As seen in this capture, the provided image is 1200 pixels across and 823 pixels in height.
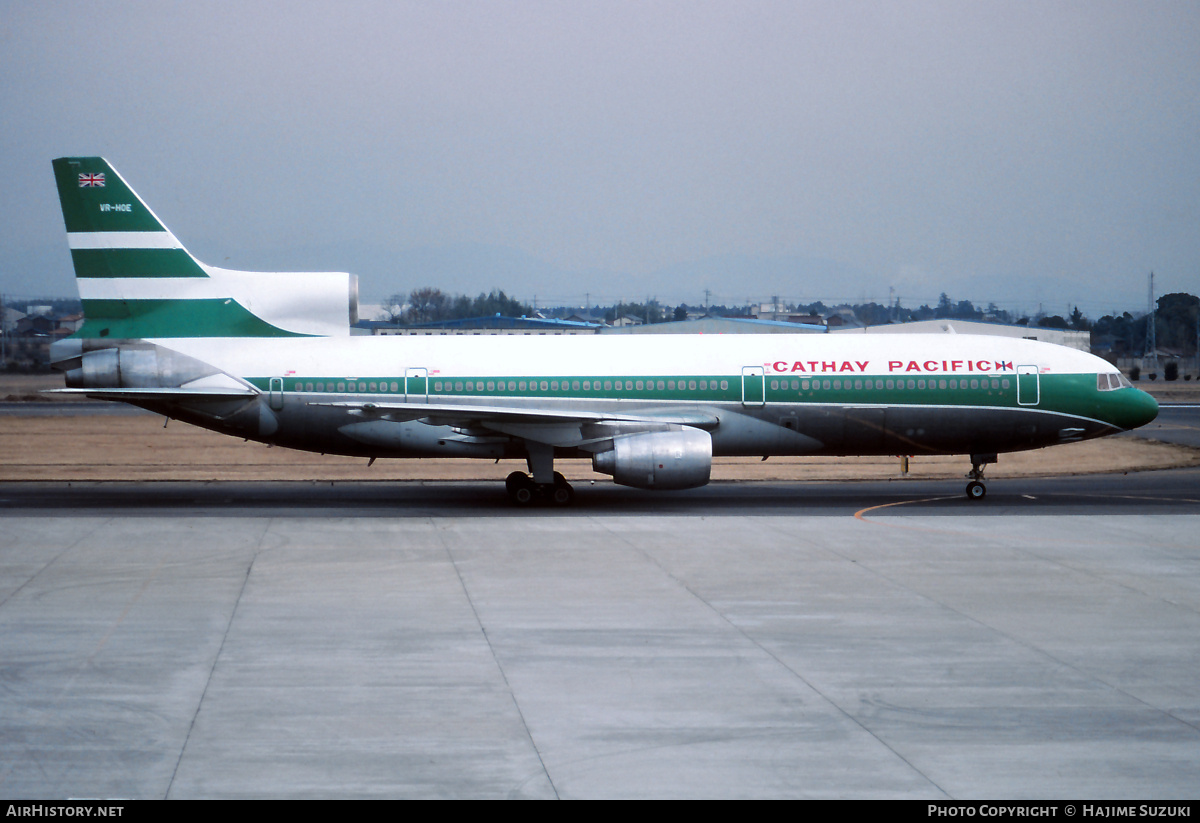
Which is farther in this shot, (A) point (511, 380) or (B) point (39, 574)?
(A) point (511, 380)

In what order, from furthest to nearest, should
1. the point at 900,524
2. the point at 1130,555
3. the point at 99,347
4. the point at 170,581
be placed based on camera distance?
1. the point at 99,347
2. the point at 900,524
3. the point at 1130,555
4. the point at 170,581

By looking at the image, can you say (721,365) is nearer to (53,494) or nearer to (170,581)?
(170,581)

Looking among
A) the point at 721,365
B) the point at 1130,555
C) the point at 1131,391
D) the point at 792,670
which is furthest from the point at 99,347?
the point at 1131,391

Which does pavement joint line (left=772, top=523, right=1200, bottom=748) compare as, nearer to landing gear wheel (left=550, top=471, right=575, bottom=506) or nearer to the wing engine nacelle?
the wing engine nacelle

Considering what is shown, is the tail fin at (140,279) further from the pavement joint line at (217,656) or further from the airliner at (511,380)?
the pavement joint line at (217,656)

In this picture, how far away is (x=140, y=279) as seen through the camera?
26.7 m

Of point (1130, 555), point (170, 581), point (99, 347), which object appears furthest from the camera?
point (99, 347)

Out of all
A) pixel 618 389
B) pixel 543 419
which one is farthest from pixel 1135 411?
pixel 543 419

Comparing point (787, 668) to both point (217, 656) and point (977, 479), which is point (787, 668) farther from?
point (977, 479)

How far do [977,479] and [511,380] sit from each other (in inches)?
450

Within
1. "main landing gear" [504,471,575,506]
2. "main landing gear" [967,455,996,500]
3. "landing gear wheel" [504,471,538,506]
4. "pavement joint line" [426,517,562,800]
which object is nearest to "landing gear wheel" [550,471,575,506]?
"main landing gear" [504,471,575,506]

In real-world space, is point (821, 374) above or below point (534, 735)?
above

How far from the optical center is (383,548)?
794 inches
